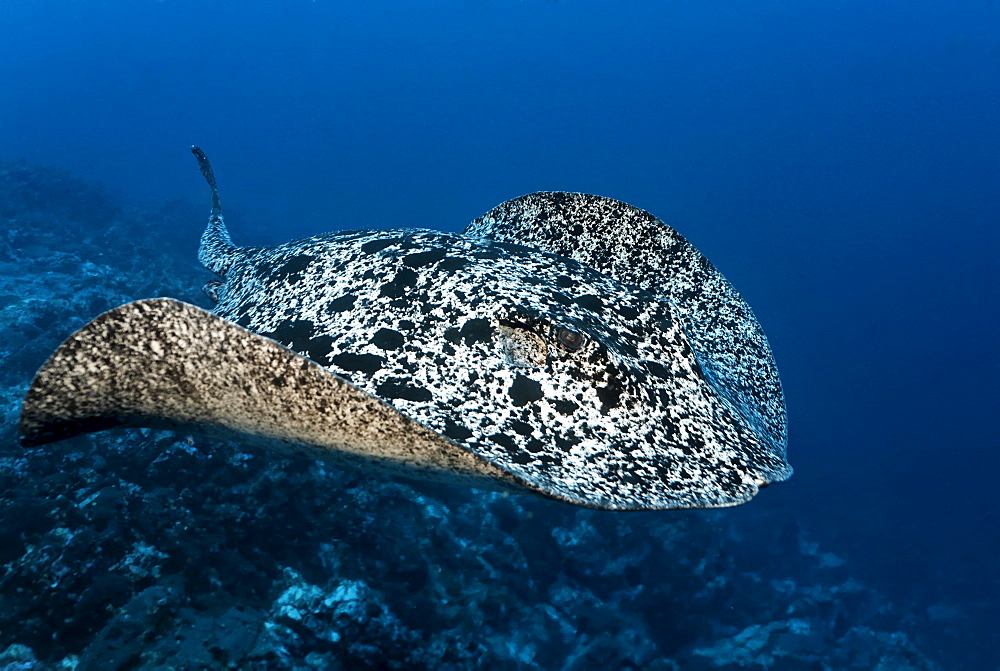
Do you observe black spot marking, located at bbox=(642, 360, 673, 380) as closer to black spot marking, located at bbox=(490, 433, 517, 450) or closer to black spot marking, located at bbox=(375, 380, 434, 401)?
black spot marking, located at bbox=(490, 433, 517, 450)

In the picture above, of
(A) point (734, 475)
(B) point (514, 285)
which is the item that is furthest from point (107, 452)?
(A) point (734, 475)

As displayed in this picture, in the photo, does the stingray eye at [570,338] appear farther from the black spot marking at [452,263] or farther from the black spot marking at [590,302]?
the black spot marking at [452,263]

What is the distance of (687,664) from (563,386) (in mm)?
8240

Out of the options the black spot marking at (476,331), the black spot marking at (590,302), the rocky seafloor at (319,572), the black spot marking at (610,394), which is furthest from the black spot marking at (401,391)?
the rocky seafloor at (319,572)

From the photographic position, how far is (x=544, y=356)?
2859 mm

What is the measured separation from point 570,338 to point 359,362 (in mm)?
1205

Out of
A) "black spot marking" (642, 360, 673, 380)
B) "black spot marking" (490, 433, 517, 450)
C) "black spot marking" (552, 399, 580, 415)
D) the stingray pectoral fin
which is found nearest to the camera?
the stingray pectoral fin

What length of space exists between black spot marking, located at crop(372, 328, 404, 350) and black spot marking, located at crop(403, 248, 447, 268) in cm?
65

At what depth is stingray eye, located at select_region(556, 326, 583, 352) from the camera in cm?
281

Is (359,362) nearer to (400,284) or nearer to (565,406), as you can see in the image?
(400,284)

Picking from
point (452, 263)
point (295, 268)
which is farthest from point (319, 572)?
point (452, 263)

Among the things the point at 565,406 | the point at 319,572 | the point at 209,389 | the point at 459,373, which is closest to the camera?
the point at 209,389

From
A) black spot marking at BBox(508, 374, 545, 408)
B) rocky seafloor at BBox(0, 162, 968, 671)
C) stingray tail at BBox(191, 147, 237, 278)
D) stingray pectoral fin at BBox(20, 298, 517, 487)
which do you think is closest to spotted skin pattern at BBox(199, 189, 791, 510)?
black spot marking at BBox(508, 374, 545, 408)

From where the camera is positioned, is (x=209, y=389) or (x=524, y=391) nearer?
(x=209, y=389)
